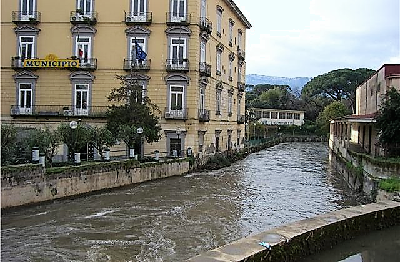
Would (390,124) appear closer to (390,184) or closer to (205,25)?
(390,184)

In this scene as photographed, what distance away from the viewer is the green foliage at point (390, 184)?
14.5 meters

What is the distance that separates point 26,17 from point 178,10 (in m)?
9.98

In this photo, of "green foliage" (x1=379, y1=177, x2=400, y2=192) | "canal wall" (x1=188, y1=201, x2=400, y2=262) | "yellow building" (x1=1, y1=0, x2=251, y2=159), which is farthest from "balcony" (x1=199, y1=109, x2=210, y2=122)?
"canal wall" (x1=188, y1=201, x2=400, y2=262)

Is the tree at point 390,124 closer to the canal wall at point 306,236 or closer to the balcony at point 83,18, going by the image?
the canal wall at point 306,236

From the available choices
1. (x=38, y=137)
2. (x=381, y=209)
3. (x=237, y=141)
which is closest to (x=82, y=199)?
(x=38, y=137)

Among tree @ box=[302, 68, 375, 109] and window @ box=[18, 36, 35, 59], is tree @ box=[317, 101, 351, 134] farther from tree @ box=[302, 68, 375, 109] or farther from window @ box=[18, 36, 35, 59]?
window @ box=[18, 36, 35, 59]

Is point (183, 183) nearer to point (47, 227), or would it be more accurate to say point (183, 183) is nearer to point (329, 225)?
point (47, 227)

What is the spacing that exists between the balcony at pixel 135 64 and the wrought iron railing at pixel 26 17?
6.56 metres

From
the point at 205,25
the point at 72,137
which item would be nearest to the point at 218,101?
the point at 205,25

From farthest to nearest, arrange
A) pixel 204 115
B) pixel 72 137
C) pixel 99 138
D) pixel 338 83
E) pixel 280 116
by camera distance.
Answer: pixel 338 83, pixel 280 116, pixel 204 115, pixel 99 138, pixel 72 137

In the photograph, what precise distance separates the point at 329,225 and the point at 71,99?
2520 cm

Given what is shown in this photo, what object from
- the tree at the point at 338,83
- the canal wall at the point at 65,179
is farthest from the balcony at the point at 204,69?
the tree at the point at 338,83

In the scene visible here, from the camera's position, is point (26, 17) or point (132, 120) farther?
point (26, 17)

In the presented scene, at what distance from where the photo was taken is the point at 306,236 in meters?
7.03
